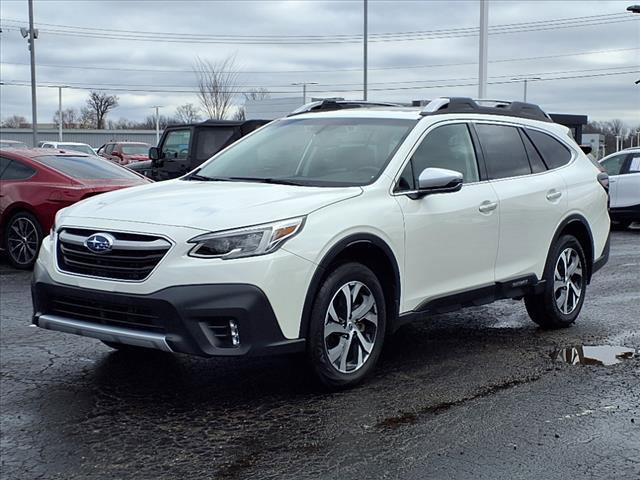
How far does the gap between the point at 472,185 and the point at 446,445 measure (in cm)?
241

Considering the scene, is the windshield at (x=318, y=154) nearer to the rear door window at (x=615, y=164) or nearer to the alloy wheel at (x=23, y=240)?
the alloy wheel at (x=23, y=240)

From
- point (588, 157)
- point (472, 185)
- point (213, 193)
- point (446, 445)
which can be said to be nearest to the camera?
point (446, 445)

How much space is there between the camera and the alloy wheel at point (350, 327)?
16.2 ft

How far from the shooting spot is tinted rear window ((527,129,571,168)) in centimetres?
705

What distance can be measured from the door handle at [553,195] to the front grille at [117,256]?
11.7 ft

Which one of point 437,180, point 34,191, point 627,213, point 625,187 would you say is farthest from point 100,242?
point 625,187

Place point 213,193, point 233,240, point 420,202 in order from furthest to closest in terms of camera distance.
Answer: point 420,202 → point 213,193 → point 233,240

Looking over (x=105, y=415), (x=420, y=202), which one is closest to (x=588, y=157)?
(x=420, y=202)

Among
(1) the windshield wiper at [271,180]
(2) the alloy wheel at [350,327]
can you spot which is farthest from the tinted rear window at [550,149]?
(2) the alloy wheel at [350,327]

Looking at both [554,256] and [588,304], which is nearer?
[554,256]

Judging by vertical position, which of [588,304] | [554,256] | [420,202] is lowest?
[588,304]

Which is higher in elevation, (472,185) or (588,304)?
(472,185)

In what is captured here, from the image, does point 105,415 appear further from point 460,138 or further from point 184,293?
point 460,138

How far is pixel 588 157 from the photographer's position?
775 centimetres
